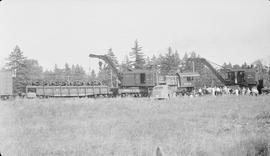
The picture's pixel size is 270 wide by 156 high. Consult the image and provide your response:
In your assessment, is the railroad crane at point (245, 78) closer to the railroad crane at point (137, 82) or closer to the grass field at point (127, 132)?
the railroad crane at point (137, 82)

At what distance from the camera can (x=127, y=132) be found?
8891mm

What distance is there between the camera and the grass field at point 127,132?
281 inches

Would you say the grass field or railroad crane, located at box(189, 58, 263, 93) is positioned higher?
railroad crane, located at box(189, 58, 263, 93)

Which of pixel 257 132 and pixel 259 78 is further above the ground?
pixel 259 78

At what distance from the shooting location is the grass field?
713 cm

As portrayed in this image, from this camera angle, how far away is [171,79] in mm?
29891

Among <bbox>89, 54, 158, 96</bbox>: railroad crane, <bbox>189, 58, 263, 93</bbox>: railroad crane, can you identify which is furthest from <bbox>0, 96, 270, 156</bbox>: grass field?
<bbox>189, 58, 263, 93</bbox>: railroad crane

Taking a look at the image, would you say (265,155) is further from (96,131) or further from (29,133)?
(29,133)

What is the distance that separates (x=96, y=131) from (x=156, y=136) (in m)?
1.96

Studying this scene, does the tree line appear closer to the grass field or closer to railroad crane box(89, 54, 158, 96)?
railroad crane box(89, 54, 158, 96)

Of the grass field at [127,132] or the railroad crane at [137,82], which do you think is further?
the railroad crane at [137,82]

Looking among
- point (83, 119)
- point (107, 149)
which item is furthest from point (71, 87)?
point (107, 149)

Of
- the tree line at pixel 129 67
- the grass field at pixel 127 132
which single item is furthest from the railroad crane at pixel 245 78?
the grass field at pixel 127 132

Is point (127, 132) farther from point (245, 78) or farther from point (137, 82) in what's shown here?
point (245, 78)
